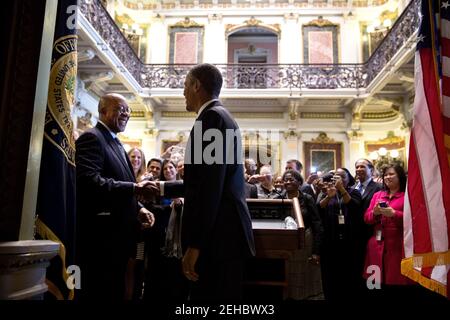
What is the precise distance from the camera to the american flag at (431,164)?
2.07 m

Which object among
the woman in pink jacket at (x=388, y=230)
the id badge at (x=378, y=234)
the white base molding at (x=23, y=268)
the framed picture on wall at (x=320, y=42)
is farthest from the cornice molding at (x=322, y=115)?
the white base molding at (x=23, y=268)

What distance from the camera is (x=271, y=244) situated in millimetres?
2137

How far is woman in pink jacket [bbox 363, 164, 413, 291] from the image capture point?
3.20 m

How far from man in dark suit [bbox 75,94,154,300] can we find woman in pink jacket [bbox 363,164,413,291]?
7.65 feet

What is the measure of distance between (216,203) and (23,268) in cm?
80

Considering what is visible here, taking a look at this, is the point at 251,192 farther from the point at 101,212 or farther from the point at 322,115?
the point at 322,115

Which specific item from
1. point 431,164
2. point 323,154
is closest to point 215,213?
point 431,164

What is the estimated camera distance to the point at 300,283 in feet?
11.3

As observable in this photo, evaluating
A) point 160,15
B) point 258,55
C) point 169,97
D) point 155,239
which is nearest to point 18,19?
point 155,239

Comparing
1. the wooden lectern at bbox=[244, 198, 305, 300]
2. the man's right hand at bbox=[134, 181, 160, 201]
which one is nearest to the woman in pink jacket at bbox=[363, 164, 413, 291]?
the wooden lectern at bbox=[244, 198, 305, 300]

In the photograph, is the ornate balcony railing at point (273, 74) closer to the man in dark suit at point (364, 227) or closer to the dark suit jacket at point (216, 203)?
Result: the man in dark suit at point (364, 227)

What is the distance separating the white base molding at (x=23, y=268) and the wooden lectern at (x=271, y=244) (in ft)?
3.87
